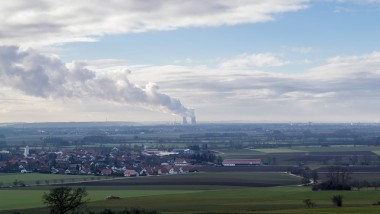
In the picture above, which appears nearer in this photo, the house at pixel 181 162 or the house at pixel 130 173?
the house at pixel 130 173

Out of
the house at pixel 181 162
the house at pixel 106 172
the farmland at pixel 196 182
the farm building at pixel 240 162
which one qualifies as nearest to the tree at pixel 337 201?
the farmland at pixel 196 182

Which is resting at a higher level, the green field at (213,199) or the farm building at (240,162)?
the farm building at (240,162)

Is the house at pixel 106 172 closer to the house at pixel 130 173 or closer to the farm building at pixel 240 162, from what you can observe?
the house at pixel 130 173

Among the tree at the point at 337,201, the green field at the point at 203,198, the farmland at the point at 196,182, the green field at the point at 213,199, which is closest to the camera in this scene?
the green field at the point at 213,199

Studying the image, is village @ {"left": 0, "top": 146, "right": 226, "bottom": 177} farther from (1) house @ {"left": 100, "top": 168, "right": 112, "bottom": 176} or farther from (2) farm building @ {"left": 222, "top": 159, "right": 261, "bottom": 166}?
(2) farm building @ {"left": 222, "top": 159, "right": 261, "bottom": 166}

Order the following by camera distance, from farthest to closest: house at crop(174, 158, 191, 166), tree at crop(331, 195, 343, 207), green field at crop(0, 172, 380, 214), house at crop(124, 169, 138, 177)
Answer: house at crop(174, 158, 191, 166)
house at crop(124, 169, 138, 177)
tree at crop(331, 195, 343, 207)
green field at crop(0, 172, 380, 214)

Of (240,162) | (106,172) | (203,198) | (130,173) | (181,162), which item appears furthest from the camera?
(181,162)

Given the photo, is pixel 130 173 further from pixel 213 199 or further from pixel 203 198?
pixel 213 199

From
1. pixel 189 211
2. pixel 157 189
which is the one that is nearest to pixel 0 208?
pixel 189 211

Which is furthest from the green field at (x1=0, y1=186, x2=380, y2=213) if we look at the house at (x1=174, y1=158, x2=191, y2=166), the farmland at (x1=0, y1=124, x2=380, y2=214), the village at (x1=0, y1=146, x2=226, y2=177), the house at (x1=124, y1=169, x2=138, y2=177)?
the house at (x1=174, y1=158, x2=191, y2=166)

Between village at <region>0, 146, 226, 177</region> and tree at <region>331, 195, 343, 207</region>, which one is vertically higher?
village at <region>0, 146, 226, 177</region>

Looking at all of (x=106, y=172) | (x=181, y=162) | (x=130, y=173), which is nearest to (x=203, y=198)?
(x=130, y=173)

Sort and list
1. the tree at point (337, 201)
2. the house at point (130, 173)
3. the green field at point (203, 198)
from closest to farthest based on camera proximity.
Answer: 1. the green field at point (203, 198)
2. the tree at point (337, 201)
3. the house at point (130, 173)

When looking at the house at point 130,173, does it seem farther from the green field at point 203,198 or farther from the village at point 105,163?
the green field at point 203,198
